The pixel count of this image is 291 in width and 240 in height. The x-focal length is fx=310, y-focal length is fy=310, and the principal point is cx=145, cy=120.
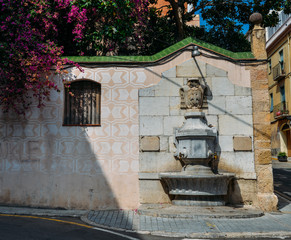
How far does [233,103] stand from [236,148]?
1294mm

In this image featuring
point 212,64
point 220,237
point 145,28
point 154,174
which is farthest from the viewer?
point 145,28

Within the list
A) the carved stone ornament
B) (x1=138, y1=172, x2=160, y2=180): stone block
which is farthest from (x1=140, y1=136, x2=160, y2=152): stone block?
the carved stone ornament

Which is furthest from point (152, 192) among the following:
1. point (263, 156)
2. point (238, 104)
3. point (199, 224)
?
point (238, 104)

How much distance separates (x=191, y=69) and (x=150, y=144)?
252 centimetres

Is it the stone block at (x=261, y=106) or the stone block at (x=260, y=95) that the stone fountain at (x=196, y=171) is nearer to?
the stone block at (x=261, y=106)

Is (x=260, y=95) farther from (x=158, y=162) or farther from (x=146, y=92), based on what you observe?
(x=158, y=162)

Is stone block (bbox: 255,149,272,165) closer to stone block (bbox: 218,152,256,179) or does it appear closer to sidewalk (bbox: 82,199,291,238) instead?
stone block (bbox: 218,152,256,179)

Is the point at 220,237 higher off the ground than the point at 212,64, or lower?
lower

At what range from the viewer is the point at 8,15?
31.0 ft

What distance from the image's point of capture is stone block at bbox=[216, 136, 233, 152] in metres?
8.69

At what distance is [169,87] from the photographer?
9.05 metres

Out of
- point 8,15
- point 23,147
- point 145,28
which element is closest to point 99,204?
point 23,147

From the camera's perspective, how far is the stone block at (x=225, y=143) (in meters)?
8.69

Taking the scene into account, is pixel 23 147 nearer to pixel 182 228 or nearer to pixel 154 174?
pixel 154 174
